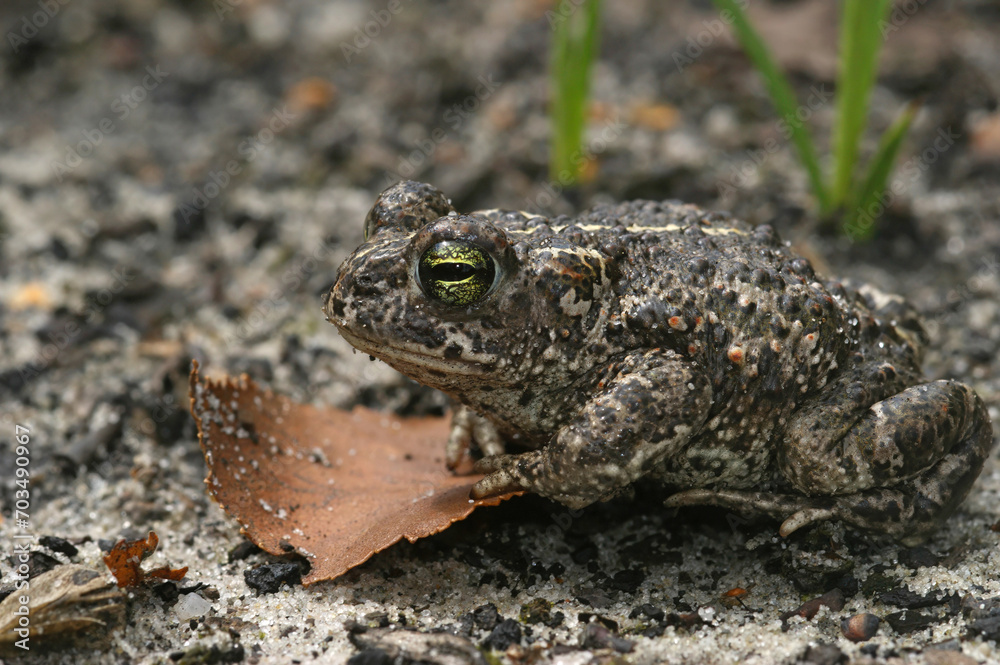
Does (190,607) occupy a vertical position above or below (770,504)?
above

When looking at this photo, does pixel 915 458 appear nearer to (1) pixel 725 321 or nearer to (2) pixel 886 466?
(2) pixel 886 466

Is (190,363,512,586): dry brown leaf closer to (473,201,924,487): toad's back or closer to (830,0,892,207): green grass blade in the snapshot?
(473,201,924,487): toad's back

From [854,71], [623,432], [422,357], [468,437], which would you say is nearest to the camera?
[623,432]

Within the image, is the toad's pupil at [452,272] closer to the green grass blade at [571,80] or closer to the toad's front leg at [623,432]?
the toad's front leg at [623,432]

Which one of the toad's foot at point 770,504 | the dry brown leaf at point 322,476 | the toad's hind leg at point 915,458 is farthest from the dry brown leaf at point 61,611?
the toad's hind leg at point 915,458

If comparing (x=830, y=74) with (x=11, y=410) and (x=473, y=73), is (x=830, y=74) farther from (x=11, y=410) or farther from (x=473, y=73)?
(x=11, y=410)

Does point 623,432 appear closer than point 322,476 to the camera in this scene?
Yes

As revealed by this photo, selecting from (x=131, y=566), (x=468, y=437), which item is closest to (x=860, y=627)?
(x=468, y=437)
